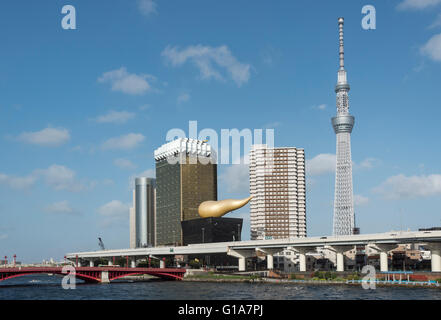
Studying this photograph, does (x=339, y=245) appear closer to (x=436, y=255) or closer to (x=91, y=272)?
(x=436, y=255)

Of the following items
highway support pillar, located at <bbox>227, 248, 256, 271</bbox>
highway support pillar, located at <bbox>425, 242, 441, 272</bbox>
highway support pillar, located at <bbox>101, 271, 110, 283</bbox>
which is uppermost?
highway support pillar, located at <bbox>425, 242, 441, 272</bbox>

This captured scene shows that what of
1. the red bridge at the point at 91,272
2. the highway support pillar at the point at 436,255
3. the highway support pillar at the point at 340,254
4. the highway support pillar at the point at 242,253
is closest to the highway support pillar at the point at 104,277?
the red bridge at the point at 91,272

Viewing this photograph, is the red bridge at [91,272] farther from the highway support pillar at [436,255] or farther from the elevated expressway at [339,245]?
the highway support pillar at [436,255]

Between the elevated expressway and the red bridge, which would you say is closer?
the elevated expressway

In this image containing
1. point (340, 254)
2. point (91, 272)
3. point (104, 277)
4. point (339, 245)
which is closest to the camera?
point (104, 277)

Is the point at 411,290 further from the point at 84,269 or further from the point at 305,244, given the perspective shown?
the point at 84,269

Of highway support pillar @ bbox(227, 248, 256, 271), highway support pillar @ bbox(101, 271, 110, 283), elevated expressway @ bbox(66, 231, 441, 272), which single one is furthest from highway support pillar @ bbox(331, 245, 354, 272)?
highway support pillar @ bbox(101, 271, 110, 283)

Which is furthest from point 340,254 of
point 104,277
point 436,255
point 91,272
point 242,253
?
point 91,272

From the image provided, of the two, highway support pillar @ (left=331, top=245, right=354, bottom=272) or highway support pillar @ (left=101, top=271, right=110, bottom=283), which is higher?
highway support pillar @ (left=331, top=245, right=354, bottom=272)

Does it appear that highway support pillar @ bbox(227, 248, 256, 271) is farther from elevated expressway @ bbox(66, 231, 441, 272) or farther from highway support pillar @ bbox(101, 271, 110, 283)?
highway support pillar @ bbox(101, 271, 110, 283)

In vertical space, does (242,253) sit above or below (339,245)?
below

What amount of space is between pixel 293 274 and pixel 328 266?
165 ft
